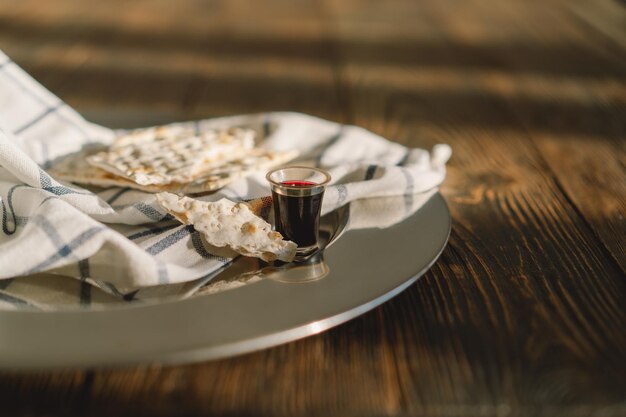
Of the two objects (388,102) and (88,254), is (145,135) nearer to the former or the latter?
(88,254)

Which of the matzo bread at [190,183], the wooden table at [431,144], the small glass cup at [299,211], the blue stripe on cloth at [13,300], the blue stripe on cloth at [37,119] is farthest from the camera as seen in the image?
the blue stripe on cloth at [37,119]

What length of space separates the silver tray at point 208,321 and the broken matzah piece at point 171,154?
31cm

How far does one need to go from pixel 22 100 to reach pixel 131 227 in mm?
375

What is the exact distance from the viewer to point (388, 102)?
61.1 inches

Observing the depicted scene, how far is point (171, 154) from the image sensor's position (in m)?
1.05

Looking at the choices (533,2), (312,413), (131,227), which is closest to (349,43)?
(533,2)

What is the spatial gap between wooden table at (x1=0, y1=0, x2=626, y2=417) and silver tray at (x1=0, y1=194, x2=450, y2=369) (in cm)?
2

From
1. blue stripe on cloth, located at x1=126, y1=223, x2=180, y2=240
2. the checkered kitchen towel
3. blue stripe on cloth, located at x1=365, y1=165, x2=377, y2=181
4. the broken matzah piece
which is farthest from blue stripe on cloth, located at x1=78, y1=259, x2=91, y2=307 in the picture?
blue stripe on cloth, located at x1=365, y1=165, x2=377, y2=181

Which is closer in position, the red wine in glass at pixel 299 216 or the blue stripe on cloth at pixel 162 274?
the blue stripe on cloth at pixel 162 274

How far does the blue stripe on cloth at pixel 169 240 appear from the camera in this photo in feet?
2.59

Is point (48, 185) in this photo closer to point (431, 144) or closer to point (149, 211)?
point (149, 211)

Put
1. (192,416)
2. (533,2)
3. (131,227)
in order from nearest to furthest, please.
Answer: (192,416) → (131,227) → (533,2)

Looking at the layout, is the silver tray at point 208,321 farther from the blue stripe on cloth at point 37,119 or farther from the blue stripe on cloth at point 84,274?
the blue stripe on cloth at point 37,119

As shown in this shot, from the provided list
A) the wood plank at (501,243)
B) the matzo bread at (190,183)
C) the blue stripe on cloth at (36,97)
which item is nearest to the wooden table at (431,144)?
the wood plank at (501,243)
